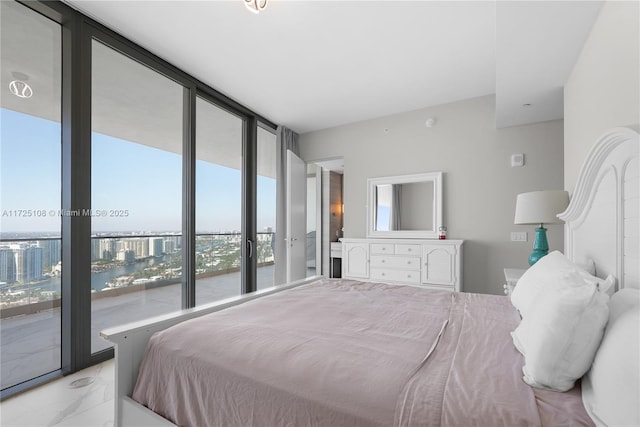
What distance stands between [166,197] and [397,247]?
2607 millimetres

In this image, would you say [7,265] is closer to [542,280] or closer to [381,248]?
[542,280]

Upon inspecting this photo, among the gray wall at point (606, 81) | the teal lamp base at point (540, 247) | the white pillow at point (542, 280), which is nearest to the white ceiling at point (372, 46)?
the gray wall at point (606, 81)

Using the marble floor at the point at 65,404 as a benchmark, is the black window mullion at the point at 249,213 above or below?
above

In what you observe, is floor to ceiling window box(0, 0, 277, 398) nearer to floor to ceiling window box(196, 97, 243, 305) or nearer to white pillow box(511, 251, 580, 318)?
floor to ceiling window box(196, 97, 243, 305)

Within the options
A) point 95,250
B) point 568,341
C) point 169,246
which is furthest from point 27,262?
point 568,341

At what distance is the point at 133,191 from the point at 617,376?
3.16 m

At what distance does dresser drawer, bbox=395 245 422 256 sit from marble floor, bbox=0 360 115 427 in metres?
2.96

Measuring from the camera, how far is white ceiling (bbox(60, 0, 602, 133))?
196 centimetres

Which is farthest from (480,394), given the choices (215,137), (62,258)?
(215,137)

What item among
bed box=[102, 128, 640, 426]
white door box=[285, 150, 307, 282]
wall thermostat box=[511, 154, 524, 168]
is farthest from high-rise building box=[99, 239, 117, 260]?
wall thermostat box=[511, 154, 524, 168]

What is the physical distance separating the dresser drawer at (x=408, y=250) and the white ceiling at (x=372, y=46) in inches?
64.0

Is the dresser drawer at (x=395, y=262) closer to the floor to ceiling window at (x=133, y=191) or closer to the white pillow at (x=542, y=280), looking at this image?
the white pillow at (x=542, y=280)

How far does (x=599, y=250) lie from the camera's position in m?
1.46

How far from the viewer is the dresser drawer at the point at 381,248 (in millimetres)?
3771
